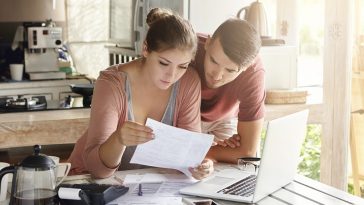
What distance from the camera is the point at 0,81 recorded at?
4449mm

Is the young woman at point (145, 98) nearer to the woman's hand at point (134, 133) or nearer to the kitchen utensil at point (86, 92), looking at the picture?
the woman's hand at point (134, 133)

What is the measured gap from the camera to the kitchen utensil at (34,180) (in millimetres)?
1393

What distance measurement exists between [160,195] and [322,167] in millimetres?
1923

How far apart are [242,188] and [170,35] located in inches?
22.0

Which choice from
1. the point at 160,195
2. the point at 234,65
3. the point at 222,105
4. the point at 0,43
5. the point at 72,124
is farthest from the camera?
the point at 0,43

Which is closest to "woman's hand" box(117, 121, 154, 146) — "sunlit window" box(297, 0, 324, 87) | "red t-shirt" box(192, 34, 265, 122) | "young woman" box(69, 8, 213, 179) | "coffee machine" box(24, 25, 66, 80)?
"young woman" box(69, 8, 213, 179)

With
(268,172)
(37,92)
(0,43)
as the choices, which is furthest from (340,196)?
(0,43)

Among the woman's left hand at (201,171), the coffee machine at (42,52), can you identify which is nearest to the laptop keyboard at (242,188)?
the woman's left hand at (201,171)

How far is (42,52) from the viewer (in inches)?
180

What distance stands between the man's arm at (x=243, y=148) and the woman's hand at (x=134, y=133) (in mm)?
498

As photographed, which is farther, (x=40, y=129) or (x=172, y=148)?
(x=40, y=129)

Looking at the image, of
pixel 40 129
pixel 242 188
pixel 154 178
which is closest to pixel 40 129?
pixel 40 129

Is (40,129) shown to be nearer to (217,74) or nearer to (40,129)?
(40,129)

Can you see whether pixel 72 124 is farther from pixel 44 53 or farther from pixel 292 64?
pixel 44 53
